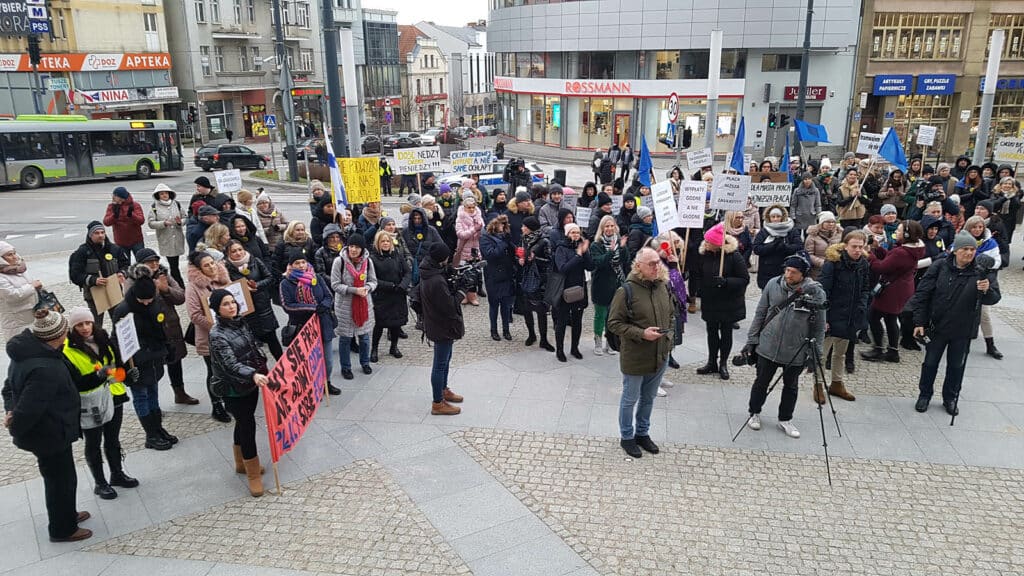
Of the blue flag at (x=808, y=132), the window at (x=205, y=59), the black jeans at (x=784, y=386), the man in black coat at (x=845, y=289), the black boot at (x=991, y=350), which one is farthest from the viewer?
the window at (x=205, y=59)

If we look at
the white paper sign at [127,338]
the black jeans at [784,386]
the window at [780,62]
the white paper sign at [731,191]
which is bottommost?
the black jeans at [784,386]

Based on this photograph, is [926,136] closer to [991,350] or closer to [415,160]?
[991,350]

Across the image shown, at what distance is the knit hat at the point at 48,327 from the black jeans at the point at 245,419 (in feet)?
4.49

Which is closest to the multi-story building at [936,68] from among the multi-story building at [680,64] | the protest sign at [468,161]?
the multi-story building at [680,64]

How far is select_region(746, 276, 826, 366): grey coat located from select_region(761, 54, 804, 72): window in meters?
33.9

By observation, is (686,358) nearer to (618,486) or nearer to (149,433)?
(618,486)

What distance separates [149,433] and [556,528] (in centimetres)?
419

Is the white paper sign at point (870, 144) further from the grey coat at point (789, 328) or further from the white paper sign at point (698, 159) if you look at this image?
the grey coat at point (789, 328)

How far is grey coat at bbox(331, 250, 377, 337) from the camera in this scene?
8648 millimetres

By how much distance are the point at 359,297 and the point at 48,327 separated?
387 centimetres

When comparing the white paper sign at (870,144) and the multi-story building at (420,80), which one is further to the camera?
the multi-story building at (420,80)

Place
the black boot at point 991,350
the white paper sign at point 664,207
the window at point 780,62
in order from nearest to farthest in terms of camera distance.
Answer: the white paper sign at point 664,207, the black boot at point 991,350, the window at point 780,62

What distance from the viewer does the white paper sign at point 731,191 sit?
997 centimetres

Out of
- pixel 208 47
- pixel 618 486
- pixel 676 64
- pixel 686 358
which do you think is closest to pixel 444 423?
pixel 618 486
